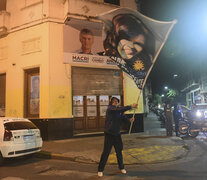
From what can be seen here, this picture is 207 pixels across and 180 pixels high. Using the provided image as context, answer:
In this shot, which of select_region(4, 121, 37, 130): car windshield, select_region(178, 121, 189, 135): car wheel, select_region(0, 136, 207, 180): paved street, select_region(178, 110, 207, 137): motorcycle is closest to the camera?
select_region(0, 136, 207, 180): paved street

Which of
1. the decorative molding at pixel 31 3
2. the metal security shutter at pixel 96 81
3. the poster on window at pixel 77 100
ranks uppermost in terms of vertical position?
the decorative molding at pixel 31 3

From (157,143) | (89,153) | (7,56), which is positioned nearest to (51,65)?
(7,56)

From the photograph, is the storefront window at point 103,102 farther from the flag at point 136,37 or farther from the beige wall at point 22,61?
the flag at point 136,37

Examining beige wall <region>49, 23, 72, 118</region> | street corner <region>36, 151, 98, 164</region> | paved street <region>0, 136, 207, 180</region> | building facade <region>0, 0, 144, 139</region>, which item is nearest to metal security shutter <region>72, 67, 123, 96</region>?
building facade <region>0, 0, 144, 139</region>

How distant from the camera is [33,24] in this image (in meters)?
11.3

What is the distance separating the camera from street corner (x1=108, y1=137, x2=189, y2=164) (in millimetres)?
6562

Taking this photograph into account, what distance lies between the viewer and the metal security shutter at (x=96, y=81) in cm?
1144

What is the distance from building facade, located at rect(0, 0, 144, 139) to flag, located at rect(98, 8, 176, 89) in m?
2.59

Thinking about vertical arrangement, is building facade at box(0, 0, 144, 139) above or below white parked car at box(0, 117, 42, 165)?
above

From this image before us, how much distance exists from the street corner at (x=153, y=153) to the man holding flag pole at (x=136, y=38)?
72.9 inches

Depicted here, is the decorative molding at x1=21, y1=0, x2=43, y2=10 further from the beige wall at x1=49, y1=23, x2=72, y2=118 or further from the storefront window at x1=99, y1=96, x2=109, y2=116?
the storefront window at x1=99, y1=96, x2=109, y2=116

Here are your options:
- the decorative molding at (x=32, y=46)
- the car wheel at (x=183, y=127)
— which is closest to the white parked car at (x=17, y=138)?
the decorative molding at (x=32, y=46)

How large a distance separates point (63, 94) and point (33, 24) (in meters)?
4.30

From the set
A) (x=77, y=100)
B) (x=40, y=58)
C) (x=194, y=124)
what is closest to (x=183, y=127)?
(x=194, y=124)
